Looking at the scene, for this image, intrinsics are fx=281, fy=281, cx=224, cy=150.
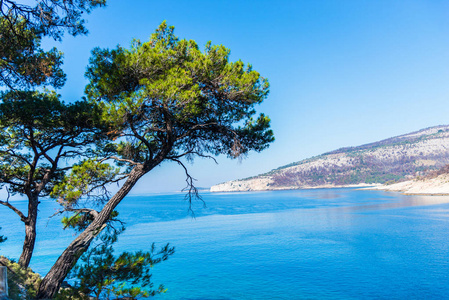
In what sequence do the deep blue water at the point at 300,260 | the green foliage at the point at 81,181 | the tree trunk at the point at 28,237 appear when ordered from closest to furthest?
1. the green foliage at the point at 81,181
2. the tree trunk at the point at 28,237
3. the deep blue water at the point at 300,260

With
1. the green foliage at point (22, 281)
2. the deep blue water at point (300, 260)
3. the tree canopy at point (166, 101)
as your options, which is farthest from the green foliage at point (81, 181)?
the deep blue water at point (300, 260)

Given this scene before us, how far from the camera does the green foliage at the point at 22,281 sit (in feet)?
21.7

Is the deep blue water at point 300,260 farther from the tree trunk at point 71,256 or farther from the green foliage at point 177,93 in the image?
the green foliage at point 177,93

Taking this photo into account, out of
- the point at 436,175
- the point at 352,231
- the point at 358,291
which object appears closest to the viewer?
the point at 358,291

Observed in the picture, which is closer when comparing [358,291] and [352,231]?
[358,291]

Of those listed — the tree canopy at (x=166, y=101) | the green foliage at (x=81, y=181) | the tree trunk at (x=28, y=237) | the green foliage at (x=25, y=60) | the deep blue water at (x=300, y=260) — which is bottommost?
the deep blue water at (x=300, y=260)

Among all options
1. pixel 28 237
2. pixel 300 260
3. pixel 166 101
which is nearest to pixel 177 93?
pixel 166 101

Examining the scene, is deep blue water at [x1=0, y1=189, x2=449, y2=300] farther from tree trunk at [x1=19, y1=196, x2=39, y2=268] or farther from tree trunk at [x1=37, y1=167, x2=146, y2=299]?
tree trunk at [x1=37, y1=167, x2=146, y2=299]

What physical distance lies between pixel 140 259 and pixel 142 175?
6.96 feet

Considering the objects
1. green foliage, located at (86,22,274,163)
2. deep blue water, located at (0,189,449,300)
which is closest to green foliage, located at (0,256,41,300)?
deep blue water, located at (0,189,449,300)

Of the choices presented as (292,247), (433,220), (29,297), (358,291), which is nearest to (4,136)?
(29,297)

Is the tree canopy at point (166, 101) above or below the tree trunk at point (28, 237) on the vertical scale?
above

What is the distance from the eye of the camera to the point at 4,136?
332 inches

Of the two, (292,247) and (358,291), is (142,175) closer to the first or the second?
(358,291)
